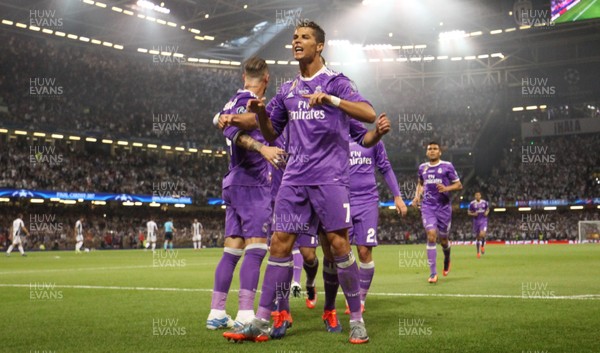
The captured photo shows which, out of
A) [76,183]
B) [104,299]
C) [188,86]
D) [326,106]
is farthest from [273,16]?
[326,106]

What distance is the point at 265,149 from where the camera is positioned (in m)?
6.59

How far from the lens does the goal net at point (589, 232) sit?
5334 cm

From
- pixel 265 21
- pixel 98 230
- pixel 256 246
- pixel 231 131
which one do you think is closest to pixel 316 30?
pixel 231 131

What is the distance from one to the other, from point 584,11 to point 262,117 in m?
45.7

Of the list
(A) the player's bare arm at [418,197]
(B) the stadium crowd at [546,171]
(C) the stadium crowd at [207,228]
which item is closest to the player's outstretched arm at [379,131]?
(A) the player's bare arm at [418,197]

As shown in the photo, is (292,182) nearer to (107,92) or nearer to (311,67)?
(311,67)

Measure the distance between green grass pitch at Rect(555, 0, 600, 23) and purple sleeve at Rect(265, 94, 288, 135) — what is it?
44.6 metres

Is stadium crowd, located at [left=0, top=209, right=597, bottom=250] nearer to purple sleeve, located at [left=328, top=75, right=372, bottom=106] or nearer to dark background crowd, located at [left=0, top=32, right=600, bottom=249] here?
dark background crowd, located at [left=0, top=32, right=600, bottom=249]

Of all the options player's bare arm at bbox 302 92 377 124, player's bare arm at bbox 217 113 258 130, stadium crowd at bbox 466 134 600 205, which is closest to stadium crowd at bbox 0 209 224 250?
stadium crowd at bbox 466 134 600 205

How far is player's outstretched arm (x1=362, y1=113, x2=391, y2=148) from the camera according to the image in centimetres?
618

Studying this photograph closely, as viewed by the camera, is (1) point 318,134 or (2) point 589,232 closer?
(1) point 318,134

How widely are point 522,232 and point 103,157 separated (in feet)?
123

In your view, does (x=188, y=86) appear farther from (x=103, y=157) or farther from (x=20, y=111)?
(x=20, y=111)

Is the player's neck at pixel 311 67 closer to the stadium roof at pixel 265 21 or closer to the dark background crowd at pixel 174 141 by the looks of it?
the stadium roof at pixel 265 21
